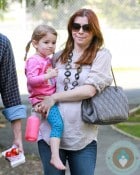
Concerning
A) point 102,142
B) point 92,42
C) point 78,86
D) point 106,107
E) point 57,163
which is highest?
point 92,42

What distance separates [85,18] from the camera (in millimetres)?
3318

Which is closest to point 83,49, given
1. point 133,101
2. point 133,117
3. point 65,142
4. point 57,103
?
point 57,103

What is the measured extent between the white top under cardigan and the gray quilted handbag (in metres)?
0.04

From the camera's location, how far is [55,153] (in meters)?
3.19

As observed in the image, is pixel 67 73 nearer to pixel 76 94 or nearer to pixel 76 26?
pixel 76 94

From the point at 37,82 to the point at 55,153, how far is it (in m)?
0.43

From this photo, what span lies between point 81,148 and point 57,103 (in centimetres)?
31

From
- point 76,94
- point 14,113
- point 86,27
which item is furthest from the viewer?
point 86,27

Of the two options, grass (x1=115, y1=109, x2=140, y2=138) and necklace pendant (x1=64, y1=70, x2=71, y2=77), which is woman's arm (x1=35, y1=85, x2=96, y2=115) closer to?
necklace pendant (x1=64, y1=70, x2=71, y2=77)

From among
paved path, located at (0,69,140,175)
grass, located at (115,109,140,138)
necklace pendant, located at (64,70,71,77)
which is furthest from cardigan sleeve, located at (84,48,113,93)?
grass, located at (115,109,140,138)

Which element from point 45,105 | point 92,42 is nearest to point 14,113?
point 45,105

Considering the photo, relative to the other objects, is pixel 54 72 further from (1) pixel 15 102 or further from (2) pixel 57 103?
(1) pixel 15 102

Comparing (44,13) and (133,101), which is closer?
(133,101)

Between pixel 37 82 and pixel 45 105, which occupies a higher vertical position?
pixel 37 82
